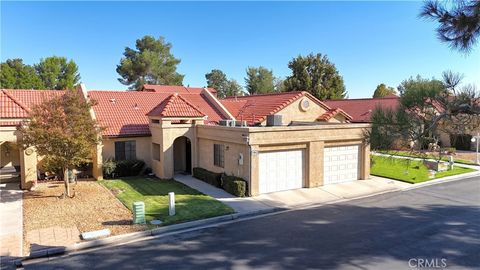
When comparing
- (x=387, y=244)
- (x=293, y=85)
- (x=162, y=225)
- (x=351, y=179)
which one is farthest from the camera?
(x=293, y=85)

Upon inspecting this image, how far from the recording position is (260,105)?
29.7m

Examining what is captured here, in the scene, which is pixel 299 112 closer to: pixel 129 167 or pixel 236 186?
pixel 236 186

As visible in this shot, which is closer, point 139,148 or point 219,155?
point 219,155

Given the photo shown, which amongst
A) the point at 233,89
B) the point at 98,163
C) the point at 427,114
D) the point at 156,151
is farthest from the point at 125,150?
the point at 233,89

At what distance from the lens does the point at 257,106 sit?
29.8 metres

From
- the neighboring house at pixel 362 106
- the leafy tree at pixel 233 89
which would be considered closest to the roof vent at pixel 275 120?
the neighboring house at pixel 362 106

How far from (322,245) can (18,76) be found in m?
63.4

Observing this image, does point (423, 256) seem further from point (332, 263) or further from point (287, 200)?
point (287, 200)

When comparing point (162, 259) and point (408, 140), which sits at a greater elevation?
point (408, 140)

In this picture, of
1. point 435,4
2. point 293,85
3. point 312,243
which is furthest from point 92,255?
point 293,85

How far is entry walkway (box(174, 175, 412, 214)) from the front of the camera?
16.4 metres

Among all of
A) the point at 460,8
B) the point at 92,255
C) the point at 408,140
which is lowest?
the point at 92,255

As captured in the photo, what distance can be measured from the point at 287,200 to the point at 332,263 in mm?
7099

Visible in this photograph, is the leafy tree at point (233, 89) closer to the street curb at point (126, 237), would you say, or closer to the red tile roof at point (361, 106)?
the red tile roof at point (361, 106)
